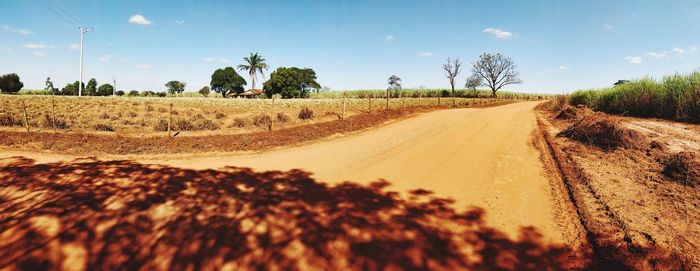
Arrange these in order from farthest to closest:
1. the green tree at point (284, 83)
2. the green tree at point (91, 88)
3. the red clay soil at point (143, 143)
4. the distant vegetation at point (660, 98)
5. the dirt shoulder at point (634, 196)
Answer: the green tree at point (91, 88) < the green tree at point (284, 83) < the distant vegetation at point (660, 98) < the red clay soil at point (143, 143) < the dirt shoulder at point (634, 196)

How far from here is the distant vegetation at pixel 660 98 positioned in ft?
38.1

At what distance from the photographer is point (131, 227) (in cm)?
434

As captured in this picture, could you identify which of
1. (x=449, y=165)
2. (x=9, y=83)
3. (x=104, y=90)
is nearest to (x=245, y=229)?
(x=449, y=165)

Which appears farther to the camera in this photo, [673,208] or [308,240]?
[673,208]

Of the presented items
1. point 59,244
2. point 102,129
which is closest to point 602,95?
point 59,244

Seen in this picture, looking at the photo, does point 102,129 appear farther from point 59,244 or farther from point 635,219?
point 635,219

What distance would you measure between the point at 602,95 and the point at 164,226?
23786mm

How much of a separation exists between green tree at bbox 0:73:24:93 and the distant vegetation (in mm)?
116952

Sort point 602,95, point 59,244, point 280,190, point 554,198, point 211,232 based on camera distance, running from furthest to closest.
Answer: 1. point 602,95
2. point 280,190
3. point 554,198
4. point 211,232
5. point 59,244

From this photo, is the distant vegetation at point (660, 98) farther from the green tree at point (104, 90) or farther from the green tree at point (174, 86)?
the green tree at point (174, 86)

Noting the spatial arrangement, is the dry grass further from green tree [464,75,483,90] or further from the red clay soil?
green tree [464,75,483,90]

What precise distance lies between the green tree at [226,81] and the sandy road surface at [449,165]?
84.7m

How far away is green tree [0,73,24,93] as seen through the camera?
78.0 m

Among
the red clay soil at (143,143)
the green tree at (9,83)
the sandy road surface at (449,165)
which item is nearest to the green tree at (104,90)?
the green tree at (9,83)
